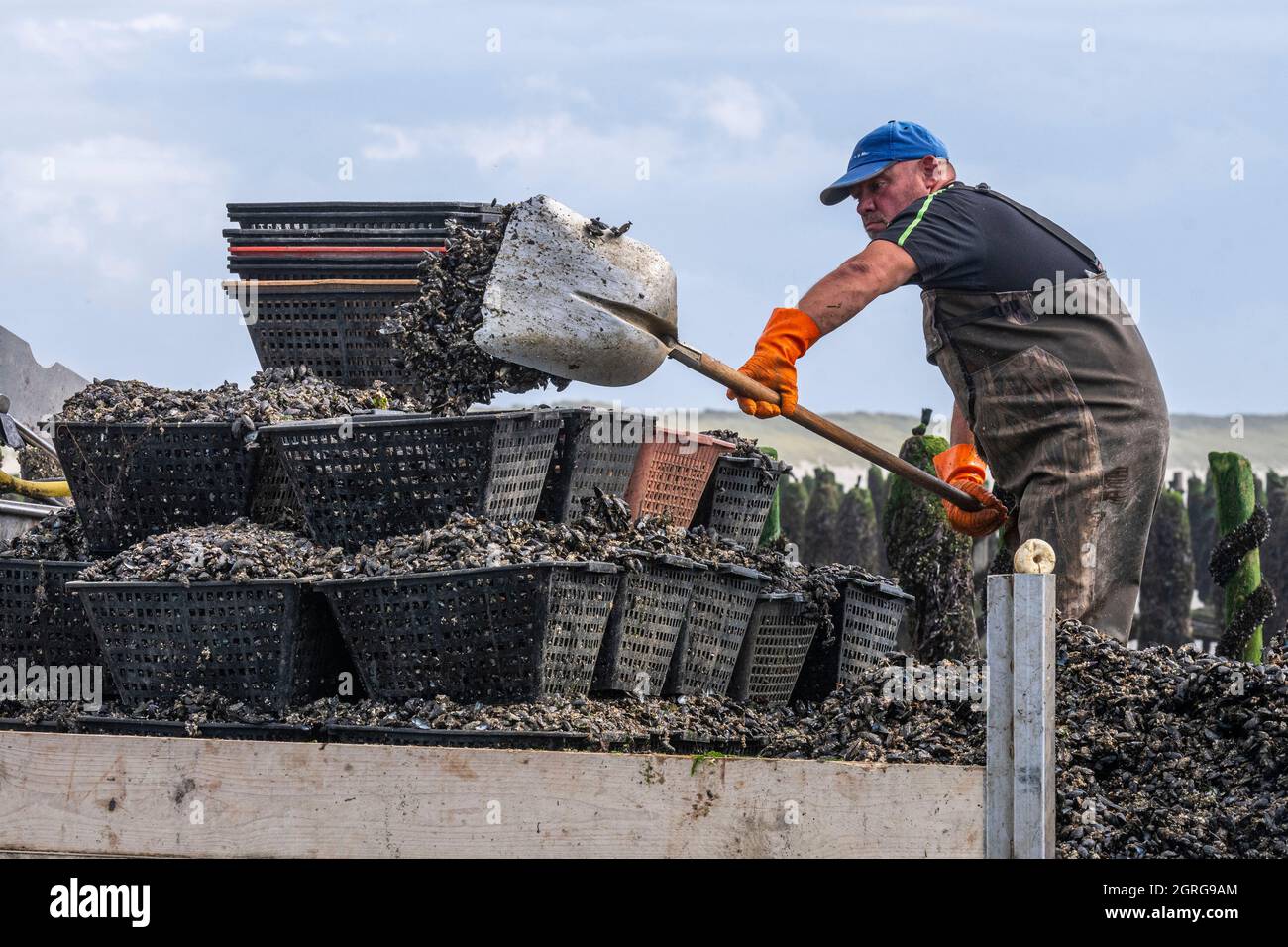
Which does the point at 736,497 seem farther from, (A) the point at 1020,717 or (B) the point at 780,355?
(A) the point at 1020,717

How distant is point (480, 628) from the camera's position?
383 centimetres

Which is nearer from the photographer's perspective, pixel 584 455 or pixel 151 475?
pixel 584 455

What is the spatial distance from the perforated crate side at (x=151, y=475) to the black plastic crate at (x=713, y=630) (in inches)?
56.3

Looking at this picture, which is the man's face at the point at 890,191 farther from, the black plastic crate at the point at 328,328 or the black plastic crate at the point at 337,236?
the black plastic crate at the point at 328,328

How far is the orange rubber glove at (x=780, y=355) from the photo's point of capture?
3746 millimetres

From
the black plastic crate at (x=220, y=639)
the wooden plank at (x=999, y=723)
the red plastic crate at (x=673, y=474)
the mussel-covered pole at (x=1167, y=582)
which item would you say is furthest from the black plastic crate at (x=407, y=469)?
the mussel-covered pole at (x=1167, y=582)

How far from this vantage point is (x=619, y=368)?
3809 mm

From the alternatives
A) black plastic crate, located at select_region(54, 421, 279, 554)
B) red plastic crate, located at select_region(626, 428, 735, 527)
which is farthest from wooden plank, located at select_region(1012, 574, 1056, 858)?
black plastic crate, located at select_region(54, 421, 279, 554)

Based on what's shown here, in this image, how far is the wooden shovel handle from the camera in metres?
3.78

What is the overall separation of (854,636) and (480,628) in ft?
5.17

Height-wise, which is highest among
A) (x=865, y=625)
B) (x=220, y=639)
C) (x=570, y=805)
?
(x=865, y=625)

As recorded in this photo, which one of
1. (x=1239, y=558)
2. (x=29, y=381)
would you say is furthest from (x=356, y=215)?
(x=1239, y=558)
